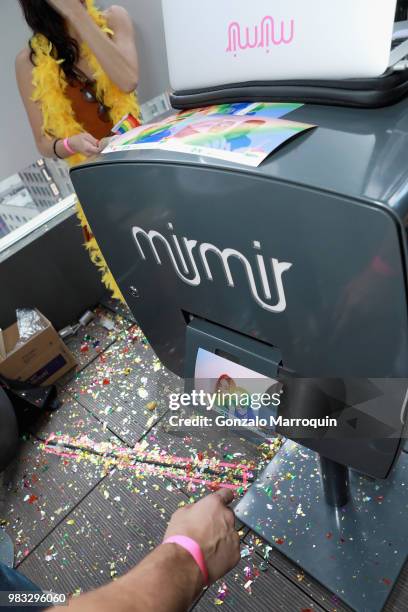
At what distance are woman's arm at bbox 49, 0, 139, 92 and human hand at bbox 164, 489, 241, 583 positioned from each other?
128cm

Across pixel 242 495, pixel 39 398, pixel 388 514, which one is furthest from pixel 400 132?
pixel 39 398

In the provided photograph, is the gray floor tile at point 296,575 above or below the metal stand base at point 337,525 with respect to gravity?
below

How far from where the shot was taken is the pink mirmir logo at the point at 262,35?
526 millimetres

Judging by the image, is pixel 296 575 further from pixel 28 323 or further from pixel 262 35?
pixel 28 323

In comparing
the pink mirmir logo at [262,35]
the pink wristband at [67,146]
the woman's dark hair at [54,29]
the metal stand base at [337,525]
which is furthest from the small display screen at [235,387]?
the woman's dark hair at [54,29]

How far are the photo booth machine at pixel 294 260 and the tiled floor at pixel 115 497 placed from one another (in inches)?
26.1

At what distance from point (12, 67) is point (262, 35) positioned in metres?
1.96

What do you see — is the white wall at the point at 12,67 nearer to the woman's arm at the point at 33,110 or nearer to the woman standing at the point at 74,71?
the woman standing at the point at 74,71

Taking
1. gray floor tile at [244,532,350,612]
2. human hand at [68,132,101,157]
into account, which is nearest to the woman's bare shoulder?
human hand at [68,132,101,157]

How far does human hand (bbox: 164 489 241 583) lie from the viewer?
0.64m

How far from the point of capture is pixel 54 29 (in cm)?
132

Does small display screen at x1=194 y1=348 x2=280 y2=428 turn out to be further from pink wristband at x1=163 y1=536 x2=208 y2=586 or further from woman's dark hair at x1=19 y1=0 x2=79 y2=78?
woman's dark hair at x1=19 y1=0 x2=79 y2=78

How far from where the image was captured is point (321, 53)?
1.68ft

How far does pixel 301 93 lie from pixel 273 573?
4.06ft
